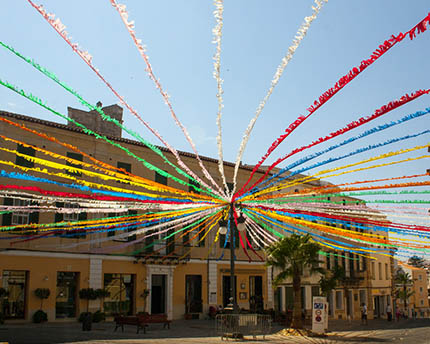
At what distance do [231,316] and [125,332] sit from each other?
5.66 meters

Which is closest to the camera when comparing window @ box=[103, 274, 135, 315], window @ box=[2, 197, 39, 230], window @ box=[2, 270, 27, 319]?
window @ box=[2, 270, 27, 319]

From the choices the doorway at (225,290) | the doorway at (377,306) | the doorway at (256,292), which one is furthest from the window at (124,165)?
the doorway at (377,306)

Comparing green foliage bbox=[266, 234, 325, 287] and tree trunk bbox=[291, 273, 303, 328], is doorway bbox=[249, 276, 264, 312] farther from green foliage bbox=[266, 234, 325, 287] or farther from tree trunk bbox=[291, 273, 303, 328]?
tree trunk bbox=[291, 273, 303, 328]

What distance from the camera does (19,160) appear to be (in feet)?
76.7

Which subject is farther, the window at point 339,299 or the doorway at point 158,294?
the window at point 339,299

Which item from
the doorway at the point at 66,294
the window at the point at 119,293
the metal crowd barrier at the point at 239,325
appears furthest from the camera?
the window at the point at 119,293

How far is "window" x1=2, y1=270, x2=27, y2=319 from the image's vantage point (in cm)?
2305

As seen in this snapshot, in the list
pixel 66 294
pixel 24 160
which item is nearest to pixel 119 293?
pixel 66 294

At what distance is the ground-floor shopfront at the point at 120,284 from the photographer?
77.0 ft

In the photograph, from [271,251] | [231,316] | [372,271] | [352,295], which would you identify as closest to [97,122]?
[271,251]

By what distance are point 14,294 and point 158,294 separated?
8.71 meters

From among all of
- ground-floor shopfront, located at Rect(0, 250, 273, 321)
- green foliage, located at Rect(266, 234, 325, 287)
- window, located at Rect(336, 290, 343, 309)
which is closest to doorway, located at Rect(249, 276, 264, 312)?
ground-floor shopfront, located at Rect(0, 250, 273, 321)

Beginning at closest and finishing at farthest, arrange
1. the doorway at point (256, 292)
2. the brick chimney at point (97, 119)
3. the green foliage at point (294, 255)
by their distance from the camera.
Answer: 1. the green foliage at point (294, 255)
2. the brick chimney at point (97, 119)
3. the doorway at point (256, 292)

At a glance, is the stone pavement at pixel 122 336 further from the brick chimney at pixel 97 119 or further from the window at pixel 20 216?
the brick chimney at pixel 97 119
